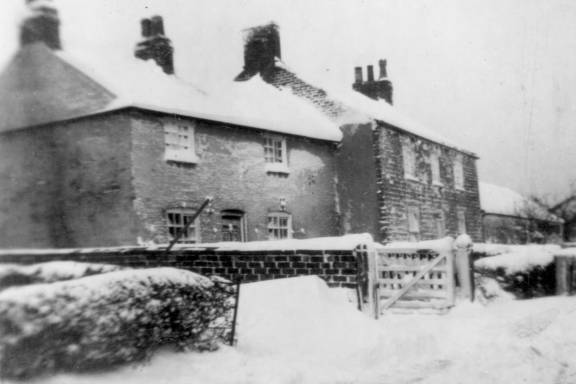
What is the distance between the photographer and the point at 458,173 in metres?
28.8

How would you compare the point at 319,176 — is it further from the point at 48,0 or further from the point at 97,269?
the point at 97,269

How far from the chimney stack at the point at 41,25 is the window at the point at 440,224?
698 inches

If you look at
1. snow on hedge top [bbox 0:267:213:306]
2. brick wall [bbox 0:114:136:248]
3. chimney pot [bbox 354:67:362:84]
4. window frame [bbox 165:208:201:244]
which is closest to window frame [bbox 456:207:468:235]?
chimney pot [bbox 354:67:362:84]

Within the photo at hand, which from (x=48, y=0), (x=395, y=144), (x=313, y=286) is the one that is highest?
(x=48, y=0)

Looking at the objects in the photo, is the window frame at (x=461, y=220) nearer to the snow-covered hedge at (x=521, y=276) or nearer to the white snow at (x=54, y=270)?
the snow-covered hedge at (x=521, y=276)

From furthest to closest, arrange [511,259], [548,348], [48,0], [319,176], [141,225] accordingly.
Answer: [319,176] → [48,0] → [141,225] → [511,259] → [548,348]

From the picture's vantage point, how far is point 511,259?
10.2 m

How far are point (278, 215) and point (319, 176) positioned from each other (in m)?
2.73

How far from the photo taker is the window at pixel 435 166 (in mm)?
25794

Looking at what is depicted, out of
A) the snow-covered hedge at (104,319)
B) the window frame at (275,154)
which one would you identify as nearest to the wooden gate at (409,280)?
the snow-covered hedge at (104,319)

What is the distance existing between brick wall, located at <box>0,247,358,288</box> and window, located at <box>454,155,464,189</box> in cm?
2052

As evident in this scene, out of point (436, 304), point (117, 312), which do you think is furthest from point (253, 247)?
point (117, 312)

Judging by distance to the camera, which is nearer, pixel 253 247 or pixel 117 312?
pixel 117 312

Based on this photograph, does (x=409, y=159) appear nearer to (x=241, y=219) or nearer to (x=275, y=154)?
(x=275, y=154)
